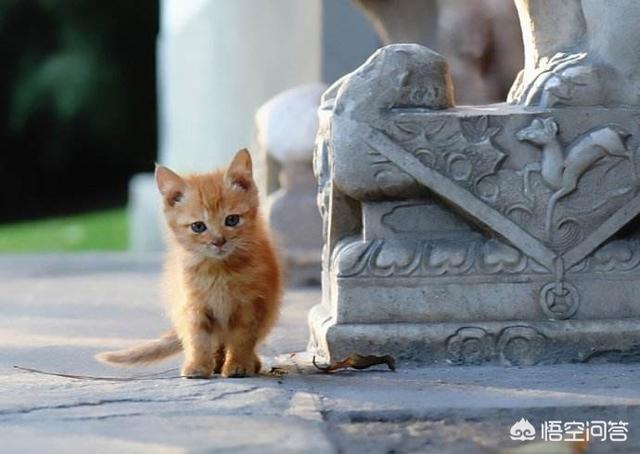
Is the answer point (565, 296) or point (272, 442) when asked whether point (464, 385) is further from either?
point (272, 442)

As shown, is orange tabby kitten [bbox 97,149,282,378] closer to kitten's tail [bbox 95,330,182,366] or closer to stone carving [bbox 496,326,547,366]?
kitten's tail [bbox 95,330,182,366]

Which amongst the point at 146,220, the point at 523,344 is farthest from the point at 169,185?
the point at 146,220

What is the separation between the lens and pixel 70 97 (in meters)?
21.0

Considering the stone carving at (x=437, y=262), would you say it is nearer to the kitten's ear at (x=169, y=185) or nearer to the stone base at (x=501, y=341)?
the stone base at (x=501, y=341)

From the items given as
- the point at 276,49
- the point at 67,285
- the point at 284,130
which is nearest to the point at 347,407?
the point at 284,130

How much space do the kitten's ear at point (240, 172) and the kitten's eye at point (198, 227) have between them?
6.1 inches

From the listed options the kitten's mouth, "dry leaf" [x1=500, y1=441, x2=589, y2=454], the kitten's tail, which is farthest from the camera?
the kitten's tail

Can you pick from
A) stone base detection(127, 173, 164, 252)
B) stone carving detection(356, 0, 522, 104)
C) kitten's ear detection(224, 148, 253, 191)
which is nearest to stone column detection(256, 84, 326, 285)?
→ stone carving detection(356, 0, 522, 104)

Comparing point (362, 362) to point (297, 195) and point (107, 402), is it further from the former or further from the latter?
point (297, 195)

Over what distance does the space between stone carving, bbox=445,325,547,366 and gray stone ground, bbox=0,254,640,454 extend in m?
0.05

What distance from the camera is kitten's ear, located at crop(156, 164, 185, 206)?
4.16 metres

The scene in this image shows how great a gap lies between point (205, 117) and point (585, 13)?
1064 cm

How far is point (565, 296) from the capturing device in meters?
4.18

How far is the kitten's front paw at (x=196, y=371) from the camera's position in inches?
162
